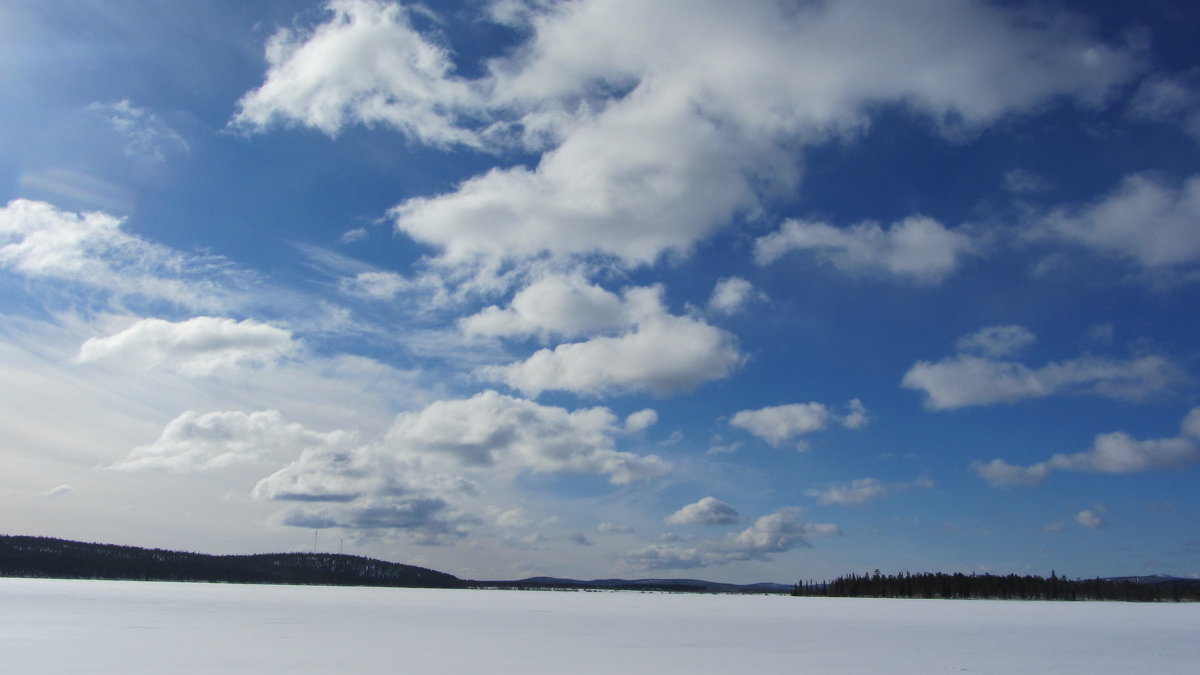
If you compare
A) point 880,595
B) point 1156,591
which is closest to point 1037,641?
point 880,595

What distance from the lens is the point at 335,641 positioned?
2792 cm

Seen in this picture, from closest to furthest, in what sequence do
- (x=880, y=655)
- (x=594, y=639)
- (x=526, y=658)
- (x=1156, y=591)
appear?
(x=526, y=658) < (x=880, y=655) < (x=594, y=639) < (x=1156, y=591)

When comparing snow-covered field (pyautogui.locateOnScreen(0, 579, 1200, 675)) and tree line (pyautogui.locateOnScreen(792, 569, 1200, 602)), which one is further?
tree line (pyautogui.locateOnScreen(792, 569, 1200, 602))

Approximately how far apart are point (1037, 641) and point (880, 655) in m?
14.6

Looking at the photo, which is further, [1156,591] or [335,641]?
[1156,591]

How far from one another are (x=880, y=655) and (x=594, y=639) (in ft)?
38.3

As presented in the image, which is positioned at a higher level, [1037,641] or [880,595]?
[1037,641]

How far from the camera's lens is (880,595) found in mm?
185500

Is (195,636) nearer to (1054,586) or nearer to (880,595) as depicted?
(880,595)

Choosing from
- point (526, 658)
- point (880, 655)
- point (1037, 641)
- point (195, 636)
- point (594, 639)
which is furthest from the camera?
point (1037, 641)

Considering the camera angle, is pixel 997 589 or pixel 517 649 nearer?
pixel 517 649

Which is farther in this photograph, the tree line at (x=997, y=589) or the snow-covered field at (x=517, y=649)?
the tree line at (x=997, y=589)

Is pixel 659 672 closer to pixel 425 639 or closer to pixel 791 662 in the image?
pixel 791 662

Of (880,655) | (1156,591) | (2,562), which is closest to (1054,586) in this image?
(1156,591)
